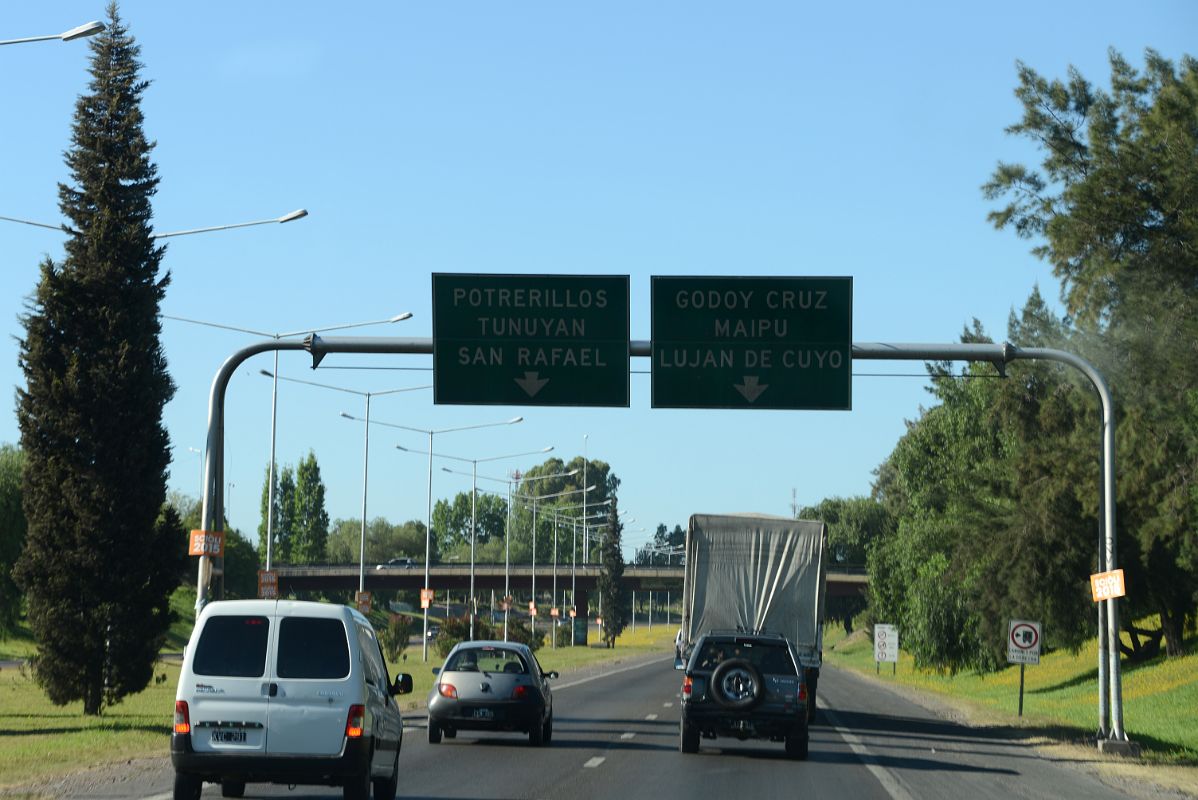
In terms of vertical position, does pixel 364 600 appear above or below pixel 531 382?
below

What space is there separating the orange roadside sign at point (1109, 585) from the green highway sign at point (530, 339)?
8356 mm

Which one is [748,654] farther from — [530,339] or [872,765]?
[530,339]

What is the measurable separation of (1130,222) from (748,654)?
1677cm

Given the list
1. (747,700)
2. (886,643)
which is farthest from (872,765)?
(886,643)

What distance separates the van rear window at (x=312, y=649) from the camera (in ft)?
49.5

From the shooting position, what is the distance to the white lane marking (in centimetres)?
1931

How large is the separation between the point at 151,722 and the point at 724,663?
38.0 feet

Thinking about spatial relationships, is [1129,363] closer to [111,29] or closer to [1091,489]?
[1091,489]

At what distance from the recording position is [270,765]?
14.8 metres

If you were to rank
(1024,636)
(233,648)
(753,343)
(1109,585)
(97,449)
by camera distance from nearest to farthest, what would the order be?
(233,648)
(753,343)
(1109,585)
(97,449)
(1024,636)

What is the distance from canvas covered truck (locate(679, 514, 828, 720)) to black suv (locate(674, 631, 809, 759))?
8587mm

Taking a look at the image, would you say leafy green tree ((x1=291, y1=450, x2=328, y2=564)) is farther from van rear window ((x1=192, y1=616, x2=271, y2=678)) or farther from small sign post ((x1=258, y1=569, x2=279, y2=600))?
van rear window ((x1=192, y1=616, x2=271, y2=678))

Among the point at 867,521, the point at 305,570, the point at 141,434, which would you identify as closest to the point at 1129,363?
the point at 141,434

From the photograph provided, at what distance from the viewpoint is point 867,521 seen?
166 meters
